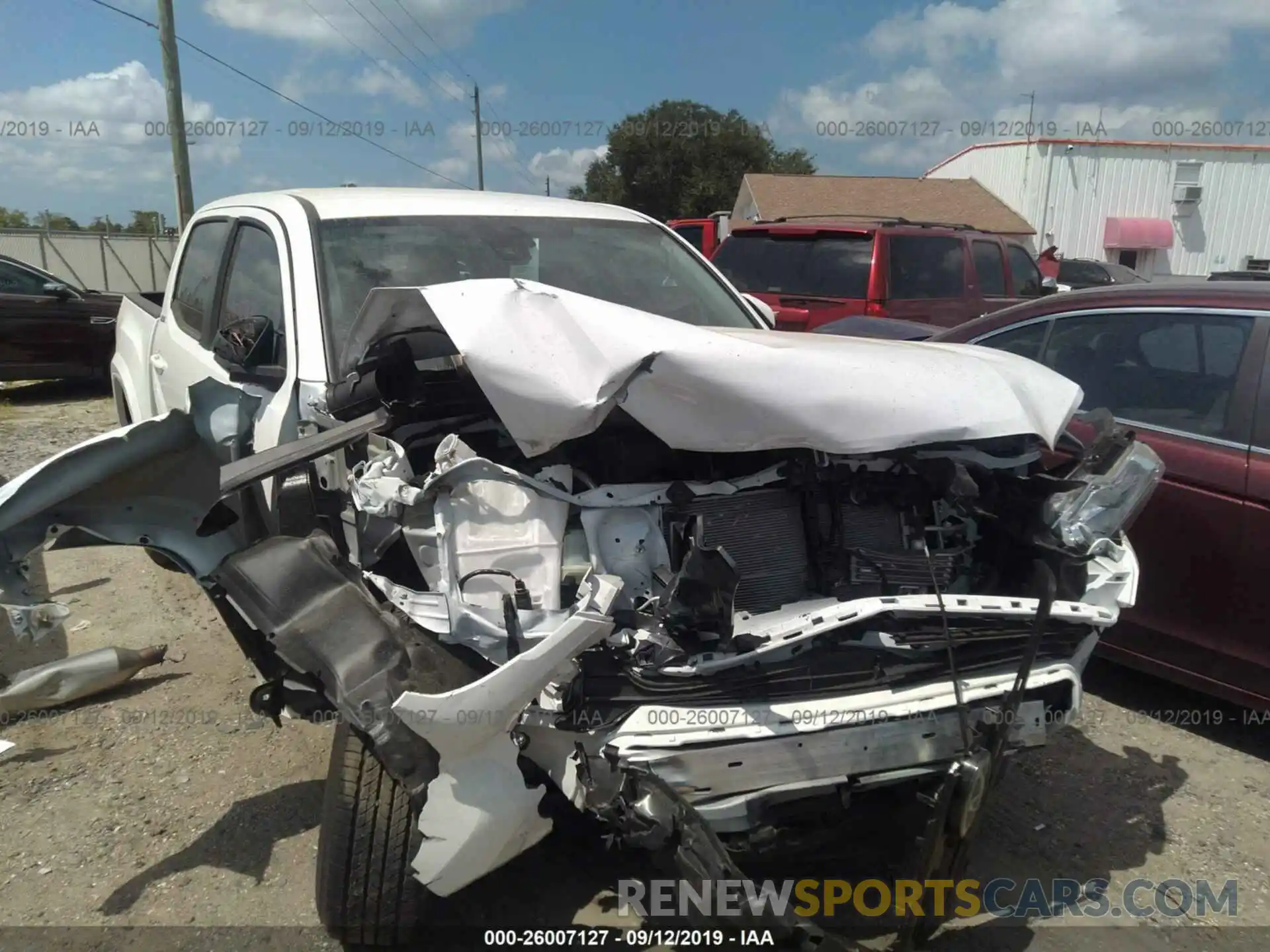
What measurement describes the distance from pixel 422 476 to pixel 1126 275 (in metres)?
20.6

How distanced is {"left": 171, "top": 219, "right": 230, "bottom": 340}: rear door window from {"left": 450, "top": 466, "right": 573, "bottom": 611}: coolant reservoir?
237 cm

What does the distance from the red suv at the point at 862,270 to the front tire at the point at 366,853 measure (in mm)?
6345

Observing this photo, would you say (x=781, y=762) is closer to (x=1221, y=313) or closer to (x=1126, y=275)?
(x=1221, y=313)

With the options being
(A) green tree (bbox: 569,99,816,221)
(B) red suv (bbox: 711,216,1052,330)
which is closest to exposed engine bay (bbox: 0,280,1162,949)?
Result: (B) red suv (bbox: 711,216,1052,330)

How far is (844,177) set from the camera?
95.5 ft

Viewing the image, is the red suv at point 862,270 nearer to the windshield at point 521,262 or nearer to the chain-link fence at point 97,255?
the windshield at point 521,262

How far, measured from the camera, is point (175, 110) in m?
13.1

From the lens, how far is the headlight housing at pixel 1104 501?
100 inches

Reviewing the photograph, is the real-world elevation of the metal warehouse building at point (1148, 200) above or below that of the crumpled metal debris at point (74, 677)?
above

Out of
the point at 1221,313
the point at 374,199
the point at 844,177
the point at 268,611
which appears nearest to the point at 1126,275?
the point at 844,177

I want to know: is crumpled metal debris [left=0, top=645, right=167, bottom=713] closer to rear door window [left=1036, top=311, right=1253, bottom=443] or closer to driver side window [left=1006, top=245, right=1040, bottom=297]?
rear door window [left=1036, top=311, right=1253, bottom=443]

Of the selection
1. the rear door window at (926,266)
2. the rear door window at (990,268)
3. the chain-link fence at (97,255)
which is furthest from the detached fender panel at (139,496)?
the chain-link fence at (97,255)

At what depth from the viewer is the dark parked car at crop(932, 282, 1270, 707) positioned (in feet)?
10.3

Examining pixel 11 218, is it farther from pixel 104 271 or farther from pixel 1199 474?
pixel 1199 474
